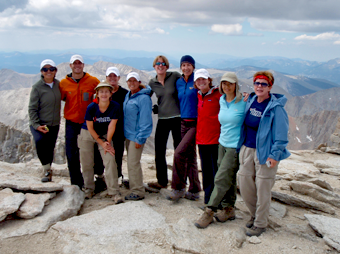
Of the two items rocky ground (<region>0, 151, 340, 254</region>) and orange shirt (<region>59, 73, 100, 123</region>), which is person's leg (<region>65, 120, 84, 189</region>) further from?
rocky ground (<region>0, 151, 340, 254</region>)

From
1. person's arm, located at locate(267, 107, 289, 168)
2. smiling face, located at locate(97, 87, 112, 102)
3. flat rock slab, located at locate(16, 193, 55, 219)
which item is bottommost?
flat rock slab, located at locate(16, 193, 55, 219)

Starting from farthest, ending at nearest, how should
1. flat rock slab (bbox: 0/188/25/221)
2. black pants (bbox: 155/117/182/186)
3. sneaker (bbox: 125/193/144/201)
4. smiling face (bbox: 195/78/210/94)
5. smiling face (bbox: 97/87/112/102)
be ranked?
sneaker (bbox: 125/193/144/201)
black pants (bbox: 155/117/182/186)
smiling face (bbox: 97/87/112/102)
smiling face (bbox: 195/78/210/94)
flat rock slab (bbox: 0/188/25/221)

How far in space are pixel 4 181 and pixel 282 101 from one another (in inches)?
275

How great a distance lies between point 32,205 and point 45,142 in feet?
6.43

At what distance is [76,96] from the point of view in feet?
23.9

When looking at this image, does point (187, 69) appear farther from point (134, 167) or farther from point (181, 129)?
point (134, 167)

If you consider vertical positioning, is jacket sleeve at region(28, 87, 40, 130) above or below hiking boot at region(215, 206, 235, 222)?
above

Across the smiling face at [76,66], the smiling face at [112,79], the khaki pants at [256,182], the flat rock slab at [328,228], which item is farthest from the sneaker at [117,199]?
the flat rock slab at [328,228]

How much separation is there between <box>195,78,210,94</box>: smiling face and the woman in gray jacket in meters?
3.97

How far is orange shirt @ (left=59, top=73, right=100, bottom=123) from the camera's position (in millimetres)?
7270

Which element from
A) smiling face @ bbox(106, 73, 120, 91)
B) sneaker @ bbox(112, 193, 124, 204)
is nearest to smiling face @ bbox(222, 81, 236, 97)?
smiling face @ bbox(106, 73, 120, 91)

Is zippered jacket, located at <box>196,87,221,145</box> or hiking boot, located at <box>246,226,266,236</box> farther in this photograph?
zippered jacket, located at <box>196,87,221,145</box>

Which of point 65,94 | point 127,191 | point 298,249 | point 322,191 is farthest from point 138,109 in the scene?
point 322,191

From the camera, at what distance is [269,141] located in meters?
5.28
